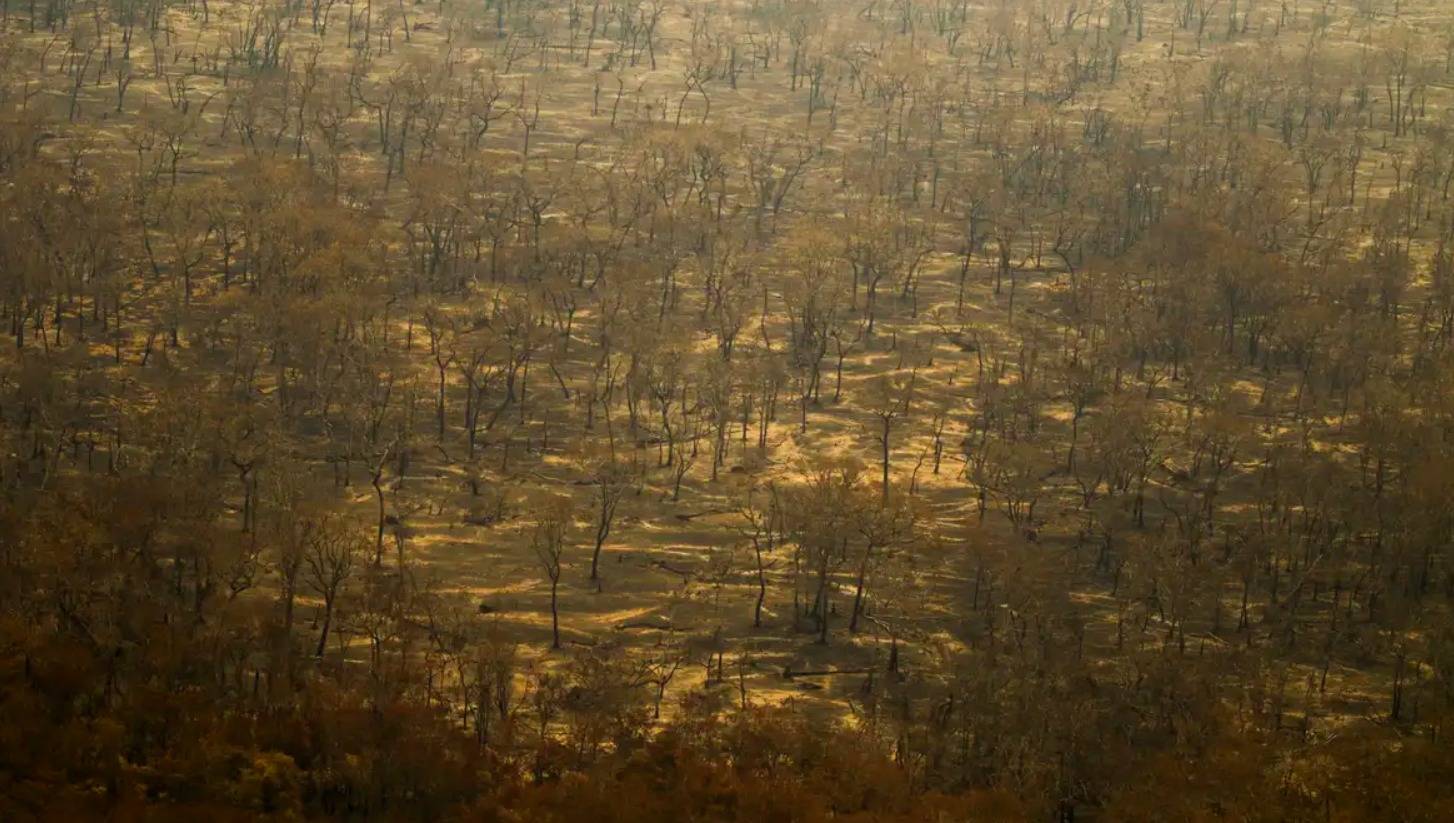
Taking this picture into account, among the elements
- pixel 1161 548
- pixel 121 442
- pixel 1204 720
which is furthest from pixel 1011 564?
pixel 121 442

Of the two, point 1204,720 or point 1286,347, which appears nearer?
point 1204,720

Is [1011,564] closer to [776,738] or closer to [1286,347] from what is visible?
[776,738]

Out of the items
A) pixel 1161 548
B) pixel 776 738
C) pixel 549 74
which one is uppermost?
pixel 549 74

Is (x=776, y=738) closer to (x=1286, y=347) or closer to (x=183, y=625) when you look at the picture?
(x=183, y=625)

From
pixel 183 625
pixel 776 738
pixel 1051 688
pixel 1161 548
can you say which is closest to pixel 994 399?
pixel 1161 548

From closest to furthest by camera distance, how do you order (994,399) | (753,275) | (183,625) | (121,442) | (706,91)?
1. (183,625)
2. (121,442)
3. (994,399)
4. (753,275)
5. (706,91)

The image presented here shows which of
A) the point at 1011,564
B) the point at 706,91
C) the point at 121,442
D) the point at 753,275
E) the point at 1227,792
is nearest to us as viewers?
the point at 1227,792

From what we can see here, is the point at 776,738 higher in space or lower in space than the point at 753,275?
lower
